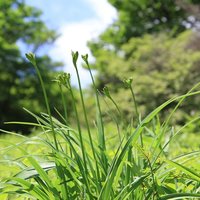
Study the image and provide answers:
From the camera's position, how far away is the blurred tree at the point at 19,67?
76.6 ft

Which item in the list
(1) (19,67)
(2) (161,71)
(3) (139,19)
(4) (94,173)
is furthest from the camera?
(3) (139,19)

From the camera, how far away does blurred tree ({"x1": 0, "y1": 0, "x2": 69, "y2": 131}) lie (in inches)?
920

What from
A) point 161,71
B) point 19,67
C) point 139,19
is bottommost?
point 161,71

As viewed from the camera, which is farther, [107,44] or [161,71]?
[107,44]

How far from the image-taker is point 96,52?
78.4 ft

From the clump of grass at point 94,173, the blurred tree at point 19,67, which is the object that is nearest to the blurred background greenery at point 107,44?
the blurred tree at point 19,67

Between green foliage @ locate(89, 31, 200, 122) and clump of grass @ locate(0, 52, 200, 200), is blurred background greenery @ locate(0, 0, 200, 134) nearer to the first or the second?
green foliage @ locate(89, 31, 200, 122)

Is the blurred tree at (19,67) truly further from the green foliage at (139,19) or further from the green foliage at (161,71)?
the green foliage at (161,71)

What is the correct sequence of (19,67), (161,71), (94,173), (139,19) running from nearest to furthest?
(94,173), (161,71), (19,67), (139,19)

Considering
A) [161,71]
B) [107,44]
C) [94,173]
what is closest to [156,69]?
[161,71]

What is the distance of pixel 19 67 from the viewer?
2391 centimetres

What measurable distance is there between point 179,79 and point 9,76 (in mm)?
12116

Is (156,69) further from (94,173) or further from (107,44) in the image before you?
(94,173)

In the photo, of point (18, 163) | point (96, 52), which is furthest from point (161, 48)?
Answer: point (18, 163)
